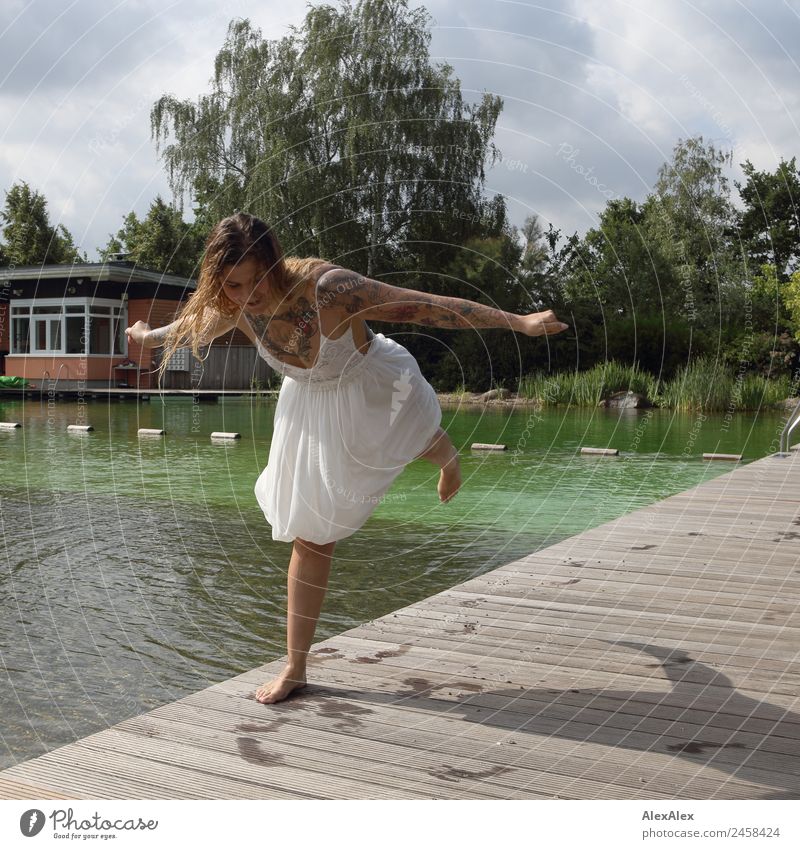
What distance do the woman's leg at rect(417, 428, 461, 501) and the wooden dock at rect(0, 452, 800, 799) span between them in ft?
1.95

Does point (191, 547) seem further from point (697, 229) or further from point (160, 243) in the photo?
point (160, 243)

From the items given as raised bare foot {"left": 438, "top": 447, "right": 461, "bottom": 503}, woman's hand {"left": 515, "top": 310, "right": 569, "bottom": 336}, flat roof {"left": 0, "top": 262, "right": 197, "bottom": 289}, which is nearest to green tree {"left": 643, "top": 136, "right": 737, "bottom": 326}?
flat roof {"left": 0, "top": 262, "right": 197, "bottom": 289}

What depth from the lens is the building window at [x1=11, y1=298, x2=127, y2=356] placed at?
29188 millimetres

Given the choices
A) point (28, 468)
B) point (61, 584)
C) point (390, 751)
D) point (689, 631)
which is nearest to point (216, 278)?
point (390, 751)

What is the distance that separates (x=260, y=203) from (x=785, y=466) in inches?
444

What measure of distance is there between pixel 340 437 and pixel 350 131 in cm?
1199

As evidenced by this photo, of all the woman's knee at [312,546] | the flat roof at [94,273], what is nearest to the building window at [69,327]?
the flat roof at [94,273]

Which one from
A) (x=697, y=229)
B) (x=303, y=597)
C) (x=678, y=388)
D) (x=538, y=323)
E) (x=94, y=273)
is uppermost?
(x=697, y=229)

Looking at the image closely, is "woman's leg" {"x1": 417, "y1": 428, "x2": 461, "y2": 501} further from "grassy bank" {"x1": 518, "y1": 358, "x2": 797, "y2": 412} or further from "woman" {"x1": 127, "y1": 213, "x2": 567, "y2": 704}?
"grassy bank" {"x1": 518, "y1": 358, "x2": 797, "y2": 412}

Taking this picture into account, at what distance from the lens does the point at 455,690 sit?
328cm

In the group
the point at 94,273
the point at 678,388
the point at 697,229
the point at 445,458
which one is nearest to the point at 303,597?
the point at 445,458

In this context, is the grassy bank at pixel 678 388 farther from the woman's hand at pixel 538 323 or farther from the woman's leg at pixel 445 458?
the woman's hand at pixel 538 323

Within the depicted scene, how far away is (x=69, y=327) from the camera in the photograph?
99.7ft

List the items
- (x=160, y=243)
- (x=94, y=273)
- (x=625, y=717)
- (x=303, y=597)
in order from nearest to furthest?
(x=625, y=717) < (x=303, y=597) < (x=94, y=273) < (x=160, y=243)
